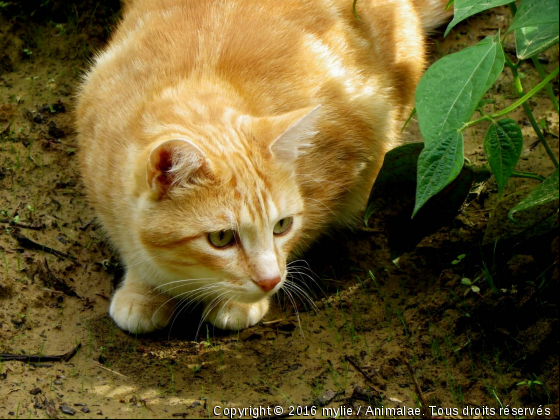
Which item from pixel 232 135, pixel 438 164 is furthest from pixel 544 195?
pixel 232 135

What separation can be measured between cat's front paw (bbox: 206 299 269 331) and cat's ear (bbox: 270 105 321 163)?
803 mm

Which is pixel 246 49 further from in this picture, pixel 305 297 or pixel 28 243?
pixel 28 243

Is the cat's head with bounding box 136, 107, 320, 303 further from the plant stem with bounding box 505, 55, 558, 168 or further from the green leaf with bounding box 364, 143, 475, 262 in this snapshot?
the plant stem with bounding box 505, 55, 558, 168

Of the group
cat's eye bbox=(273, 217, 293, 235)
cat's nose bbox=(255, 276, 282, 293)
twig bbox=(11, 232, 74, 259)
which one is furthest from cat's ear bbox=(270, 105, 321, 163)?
twig bbox=(11, 232, 74, 259)

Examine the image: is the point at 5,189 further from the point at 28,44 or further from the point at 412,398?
the point at 412,398

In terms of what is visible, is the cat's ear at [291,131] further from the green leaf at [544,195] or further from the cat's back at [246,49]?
the green leaf at [544,195]

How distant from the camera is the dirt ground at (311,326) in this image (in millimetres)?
2672

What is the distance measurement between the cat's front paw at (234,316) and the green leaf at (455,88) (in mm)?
1314

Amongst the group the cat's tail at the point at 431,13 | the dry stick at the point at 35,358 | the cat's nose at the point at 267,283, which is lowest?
the dry stick at the point at 35,358

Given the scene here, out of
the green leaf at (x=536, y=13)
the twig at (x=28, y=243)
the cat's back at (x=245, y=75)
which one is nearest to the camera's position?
the green leaf at (x=536, y=13)

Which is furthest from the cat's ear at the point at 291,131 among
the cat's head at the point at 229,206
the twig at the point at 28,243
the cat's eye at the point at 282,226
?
the twig at the point at 28,243

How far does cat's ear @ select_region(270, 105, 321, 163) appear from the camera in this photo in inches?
99.1

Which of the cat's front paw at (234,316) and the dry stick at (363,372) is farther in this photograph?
the cat's front paw at (234,316)

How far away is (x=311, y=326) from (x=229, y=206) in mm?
894
